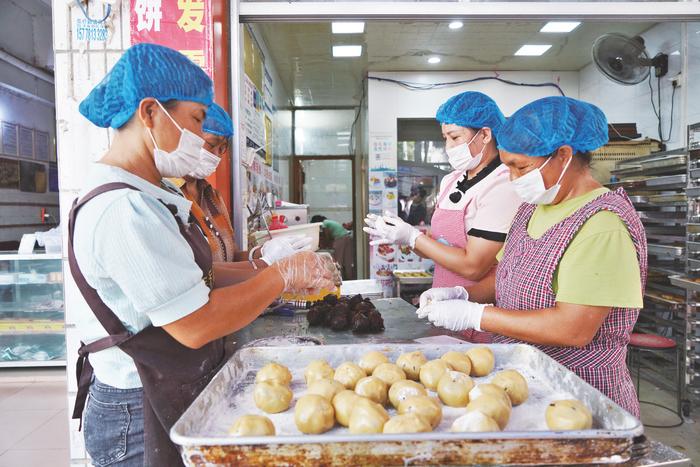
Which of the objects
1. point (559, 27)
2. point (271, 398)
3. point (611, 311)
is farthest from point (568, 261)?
point (559, 27)

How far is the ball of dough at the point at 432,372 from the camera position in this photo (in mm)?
1215

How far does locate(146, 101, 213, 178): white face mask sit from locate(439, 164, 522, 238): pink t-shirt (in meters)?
1.41

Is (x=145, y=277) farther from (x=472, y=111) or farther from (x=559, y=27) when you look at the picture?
(x=559, y=27)

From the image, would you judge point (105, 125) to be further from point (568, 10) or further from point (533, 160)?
point (568, 10)

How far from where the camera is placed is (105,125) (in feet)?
4.40

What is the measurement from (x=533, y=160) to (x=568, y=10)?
158 centimetres

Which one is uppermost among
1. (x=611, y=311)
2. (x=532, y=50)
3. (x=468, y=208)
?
(x=532, y=50)

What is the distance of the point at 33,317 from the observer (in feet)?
16.5

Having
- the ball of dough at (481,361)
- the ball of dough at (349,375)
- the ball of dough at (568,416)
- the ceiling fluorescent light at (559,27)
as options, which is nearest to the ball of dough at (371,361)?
the ball of dough at (349,375)

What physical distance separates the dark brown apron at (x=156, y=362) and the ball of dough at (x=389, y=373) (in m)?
0.51

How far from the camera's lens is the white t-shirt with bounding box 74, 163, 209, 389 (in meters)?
1.08

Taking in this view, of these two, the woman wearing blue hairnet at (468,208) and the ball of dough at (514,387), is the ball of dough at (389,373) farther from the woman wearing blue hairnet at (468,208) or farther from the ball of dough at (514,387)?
the woman wearing blue hairnet at (468,208)

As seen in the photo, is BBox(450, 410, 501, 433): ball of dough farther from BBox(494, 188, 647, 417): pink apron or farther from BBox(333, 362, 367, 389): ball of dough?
BBox(494, 188, 647, 417): pink apron

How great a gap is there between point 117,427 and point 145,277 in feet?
1.67
